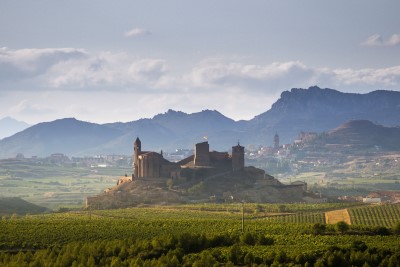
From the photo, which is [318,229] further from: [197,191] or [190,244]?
[197,191]

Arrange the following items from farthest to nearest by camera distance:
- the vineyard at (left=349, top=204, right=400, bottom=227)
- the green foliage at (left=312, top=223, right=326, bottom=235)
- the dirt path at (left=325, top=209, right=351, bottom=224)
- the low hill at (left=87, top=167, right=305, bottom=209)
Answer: the low hill at (left=87, top=167, right=305, bottom=209) < the dirt path at (left=325, top=209, right=351, bottom=224) < the vineyard at (left=349, top=204, right=400, bottom=227) < the green foliage at (left=312, top=223, right=326, bottom=235)

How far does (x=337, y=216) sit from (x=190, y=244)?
199ft

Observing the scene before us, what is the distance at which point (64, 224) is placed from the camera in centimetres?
11219

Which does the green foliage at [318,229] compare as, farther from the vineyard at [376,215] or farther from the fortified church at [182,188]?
the fortified church at [182,188]

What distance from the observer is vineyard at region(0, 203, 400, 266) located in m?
77.1

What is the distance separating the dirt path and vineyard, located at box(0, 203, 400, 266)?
2063 centimetres

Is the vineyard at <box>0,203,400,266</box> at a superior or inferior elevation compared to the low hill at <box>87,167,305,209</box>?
inferior

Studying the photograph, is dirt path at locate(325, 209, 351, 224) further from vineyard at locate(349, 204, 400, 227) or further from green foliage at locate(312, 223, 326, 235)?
green foliage at locate(312, 223, 326, 235)

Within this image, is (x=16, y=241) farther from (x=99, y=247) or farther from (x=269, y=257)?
(x=269, y=257)

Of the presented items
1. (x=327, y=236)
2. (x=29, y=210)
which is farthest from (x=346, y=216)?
(x=29, y=210)

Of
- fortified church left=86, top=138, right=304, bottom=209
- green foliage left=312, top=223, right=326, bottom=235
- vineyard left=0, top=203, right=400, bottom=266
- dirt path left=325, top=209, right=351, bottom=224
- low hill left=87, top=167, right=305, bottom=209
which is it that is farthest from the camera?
fortified church left=86, top=138, right=304, bottom=209

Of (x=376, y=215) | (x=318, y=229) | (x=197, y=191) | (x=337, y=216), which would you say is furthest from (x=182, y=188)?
(x=318, y=229)

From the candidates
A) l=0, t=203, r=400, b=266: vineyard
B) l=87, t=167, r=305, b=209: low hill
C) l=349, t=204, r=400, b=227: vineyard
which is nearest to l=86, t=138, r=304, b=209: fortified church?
l=87, t=167, r=305, b=209: low hill

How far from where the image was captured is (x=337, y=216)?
14312 centimetres
